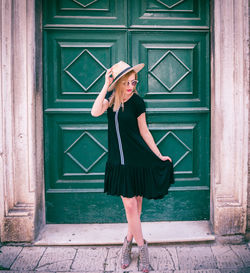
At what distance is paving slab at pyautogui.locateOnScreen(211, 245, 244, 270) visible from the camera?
3.52 metres

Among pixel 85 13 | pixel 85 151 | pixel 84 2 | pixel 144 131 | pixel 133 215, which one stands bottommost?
pixel 133 215

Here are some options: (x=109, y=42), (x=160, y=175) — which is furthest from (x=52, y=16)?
(x=160, y=175)

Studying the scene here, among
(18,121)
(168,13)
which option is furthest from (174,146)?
(18,121)

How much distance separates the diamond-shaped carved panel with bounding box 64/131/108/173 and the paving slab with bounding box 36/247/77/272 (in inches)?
38.9

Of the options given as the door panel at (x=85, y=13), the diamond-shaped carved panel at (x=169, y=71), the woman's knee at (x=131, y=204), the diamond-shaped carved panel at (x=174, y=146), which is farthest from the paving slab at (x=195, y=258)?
the door panel at (x=85, y=13)

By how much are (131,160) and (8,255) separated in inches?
69.7

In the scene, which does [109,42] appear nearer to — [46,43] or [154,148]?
[46,43]

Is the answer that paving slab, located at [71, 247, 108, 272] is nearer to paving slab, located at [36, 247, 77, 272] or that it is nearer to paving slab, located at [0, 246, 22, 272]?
paving slab, located at [36, 247, 77, 272]

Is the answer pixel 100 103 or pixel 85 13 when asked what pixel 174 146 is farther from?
pixel 85 13

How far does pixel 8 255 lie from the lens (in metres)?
3.74

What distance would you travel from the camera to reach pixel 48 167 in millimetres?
4289

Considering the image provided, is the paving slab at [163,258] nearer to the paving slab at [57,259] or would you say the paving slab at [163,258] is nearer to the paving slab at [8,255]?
the paving slab at [57,259]

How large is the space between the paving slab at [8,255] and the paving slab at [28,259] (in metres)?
0.05

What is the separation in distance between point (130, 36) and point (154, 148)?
1579mm
